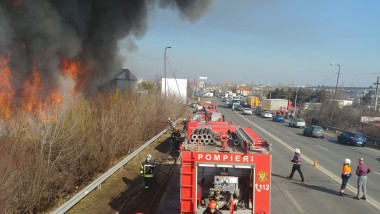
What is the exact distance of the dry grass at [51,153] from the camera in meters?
5.96

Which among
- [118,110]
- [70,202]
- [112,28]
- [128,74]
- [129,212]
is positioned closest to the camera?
[70,202]

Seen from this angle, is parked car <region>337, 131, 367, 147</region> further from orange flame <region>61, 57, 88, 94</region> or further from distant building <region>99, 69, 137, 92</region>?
orange flame <region>61, 57, 88, 94</region>

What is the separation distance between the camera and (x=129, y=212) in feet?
24.3

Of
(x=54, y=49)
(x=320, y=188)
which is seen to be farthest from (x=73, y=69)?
(x=320, y=188)

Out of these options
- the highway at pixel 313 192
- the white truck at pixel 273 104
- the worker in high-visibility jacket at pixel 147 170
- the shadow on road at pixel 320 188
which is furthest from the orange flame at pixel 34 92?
the white truck at pixel 273 104

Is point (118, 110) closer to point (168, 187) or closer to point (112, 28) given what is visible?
point (168, 187)

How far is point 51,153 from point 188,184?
4432 mm

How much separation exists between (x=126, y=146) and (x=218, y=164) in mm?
8585

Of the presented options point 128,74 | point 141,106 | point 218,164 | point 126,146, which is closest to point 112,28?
point 141,106

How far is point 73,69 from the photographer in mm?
17266

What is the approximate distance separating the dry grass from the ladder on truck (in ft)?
10.8

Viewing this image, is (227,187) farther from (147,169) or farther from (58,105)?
(58,105)

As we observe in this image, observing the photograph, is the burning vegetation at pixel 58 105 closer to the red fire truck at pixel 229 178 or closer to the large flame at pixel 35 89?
the large flame at pixel 35 89

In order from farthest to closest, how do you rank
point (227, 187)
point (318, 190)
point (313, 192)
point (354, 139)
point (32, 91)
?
point (354, 139) < point (32, 91) < point (318, 190) < point (313, 192) < point (227, 187)
